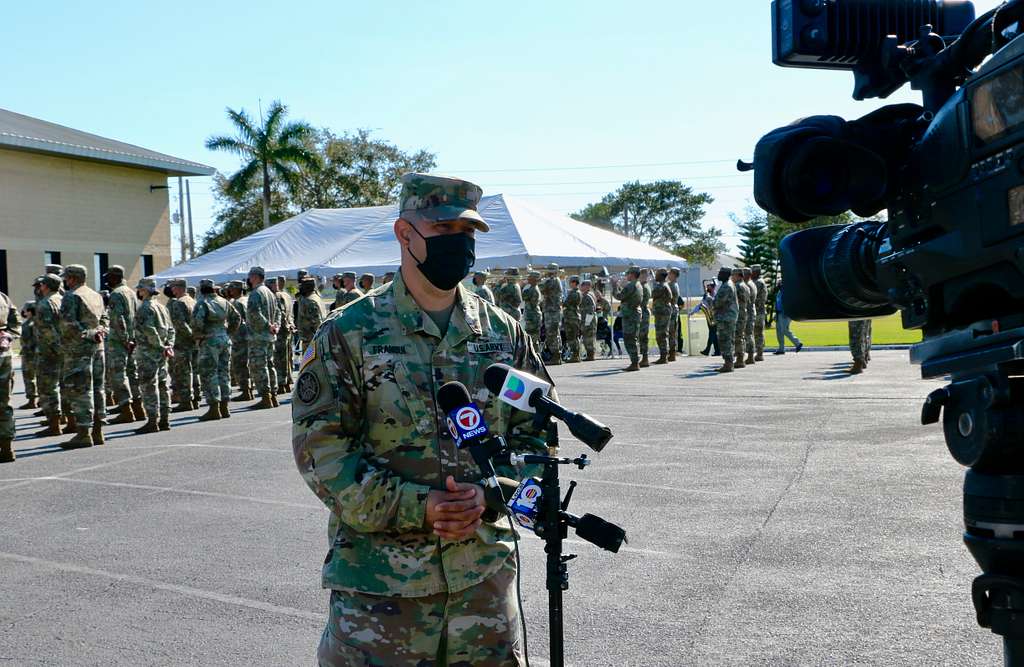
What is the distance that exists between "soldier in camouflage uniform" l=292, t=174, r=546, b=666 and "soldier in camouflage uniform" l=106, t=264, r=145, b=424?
11.0 metres

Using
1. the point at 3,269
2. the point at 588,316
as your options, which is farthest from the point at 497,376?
the point at 3,269

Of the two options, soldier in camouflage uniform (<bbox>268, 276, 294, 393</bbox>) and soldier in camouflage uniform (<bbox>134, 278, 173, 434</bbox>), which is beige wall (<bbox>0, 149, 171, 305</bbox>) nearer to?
soldier in camouflage uniform (<bbox>268, 276, 294, 393</bbox>)

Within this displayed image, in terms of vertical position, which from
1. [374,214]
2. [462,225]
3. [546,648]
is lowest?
[546,648]

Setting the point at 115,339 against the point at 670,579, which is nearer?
the point at 670,579

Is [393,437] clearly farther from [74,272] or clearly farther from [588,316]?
[588,316]

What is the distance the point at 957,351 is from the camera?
93.5 inches

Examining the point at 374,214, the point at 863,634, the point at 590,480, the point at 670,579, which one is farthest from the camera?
the point at 374,214

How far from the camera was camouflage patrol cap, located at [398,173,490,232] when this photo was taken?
9.23 feet

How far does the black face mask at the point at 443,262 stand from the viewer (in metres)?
2.81

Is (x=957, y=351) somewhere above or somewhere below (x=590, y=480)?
above

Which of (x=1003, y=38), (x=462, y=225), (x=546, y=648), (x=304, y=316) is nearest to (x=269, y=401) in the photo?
(x=304, y=316)

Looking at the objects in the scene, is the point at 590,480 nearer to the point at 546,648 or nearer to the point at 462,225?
the point at 546,648

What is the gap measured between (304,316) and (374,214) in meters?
11.3

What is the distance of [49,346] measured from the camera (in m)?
12.2
